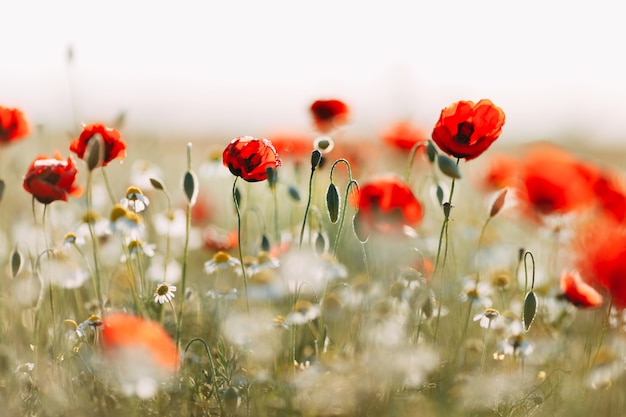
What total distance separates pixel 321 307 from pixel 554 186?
3.64 feet

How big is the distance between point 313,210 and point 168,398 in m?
0.98

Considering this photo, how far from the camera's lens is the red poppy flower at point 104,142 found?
2404mm

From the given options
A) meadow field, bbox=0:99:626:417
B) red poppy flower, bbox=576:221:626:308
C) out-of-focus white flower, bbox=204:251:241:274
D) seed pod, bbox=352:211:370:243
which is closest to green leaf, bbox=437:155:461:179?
meadow field, bbox=0:99:626:417

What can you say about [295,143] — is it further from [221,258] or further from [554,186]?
[554,186]

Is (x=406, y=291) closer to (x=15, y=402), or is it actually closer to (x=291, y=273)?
(x=291, y=273)

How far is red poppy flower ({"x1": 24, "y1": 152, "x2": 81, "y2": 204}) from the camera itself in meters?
2.29

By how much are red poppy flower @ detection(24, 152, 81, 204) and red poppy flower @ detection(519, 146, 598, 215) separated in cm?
183

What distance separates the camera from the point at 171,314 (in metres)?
2.87

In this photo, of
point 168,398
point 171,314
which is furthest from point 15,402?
point 171,314

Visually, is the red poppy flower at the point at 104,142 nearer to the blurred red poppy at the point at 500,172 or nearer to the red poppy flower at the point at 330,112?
the red poppy flower at the point at 330,112

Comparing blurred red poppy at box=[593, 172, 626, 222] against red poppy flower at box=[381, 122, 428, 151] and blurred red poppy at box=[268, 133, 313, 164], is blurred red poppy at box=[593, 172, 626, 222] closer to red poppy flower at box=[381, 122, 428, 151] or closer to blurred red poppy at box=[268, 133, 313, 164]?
red poppy flower at box=[381, 122, 428, 151]

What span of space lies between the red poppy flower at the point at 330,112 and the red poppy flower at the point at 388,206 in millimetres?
1070

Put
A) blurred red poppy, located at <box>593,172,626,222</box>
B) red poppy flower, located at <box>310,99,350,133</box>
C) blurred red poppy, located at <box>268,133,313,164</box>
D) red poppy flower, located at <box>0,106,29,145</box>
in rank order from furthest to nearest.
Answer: blurred red poppy, located at <box>268,133,313,164</box> → red poppy flower, located at <box>310,99,350,133</box> → blurred red poppy, located at <box>593,172,626,222</box> → red poppy flower, located at <box>0,106,29,145</box>

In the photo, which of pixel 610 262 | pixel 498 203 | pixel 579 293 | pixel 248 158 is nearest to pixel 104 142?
pixel 248 158
